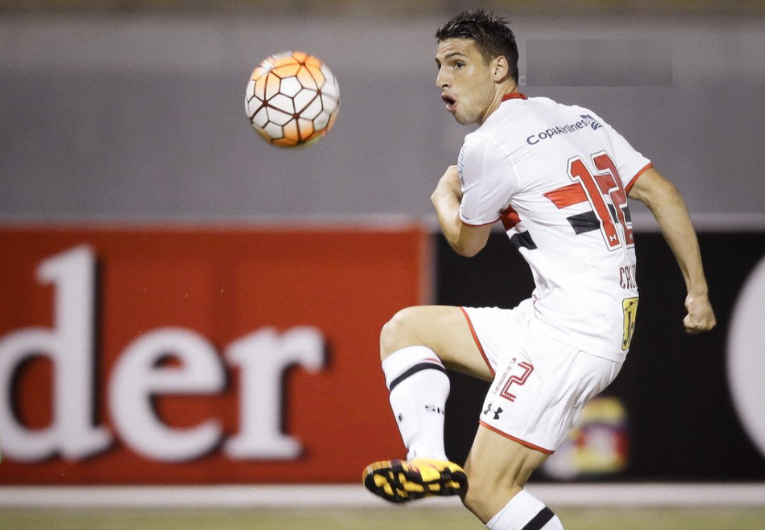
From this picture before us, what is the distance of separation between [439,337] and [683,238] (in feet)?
2.96

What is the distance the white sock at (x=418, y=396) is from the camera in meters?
3.47

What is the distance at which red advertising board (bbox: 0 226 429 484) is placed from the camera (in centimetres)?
633

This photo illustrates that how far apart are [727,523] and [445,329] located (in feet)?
8.93

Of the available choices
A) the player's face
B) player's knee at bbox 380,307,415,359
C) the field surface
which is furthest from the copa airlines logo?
the field surface

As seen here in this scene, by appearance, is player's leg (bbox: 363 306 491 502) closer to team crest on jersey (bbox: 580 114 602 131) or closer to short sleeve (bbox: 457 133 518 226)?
short sleeve (bbox: 457 133 518 226)

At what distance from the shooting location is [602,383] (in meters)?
3.54

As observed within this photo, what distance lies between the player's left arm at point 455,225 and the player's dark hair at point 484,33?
1.50 ft

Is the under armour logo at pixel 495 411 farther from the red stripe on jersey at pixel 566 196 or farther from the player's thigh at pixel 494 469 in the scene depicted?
the red stripe on jersey at pixel 566 196

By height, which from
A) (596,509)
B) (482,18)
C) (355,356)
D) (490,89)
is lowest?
(596,509)

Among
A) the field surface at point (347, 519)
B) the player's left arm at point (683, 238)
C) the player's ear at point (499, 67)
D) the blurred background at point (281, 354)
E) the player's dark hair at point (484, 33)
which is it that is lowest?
the field surface at point (347, 519)

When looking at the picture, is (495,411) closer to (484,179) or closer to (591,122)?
(484,179)

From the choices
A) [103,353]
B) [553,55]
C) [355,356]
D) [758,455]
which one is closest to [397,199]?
[553,55]

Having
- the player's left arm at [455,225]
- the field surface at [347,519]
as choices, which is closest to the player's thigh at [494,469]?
the player's left arm at [455,225]

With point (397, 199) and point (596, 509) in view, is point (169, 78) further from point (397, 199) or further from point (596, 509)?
point (596, 509)
